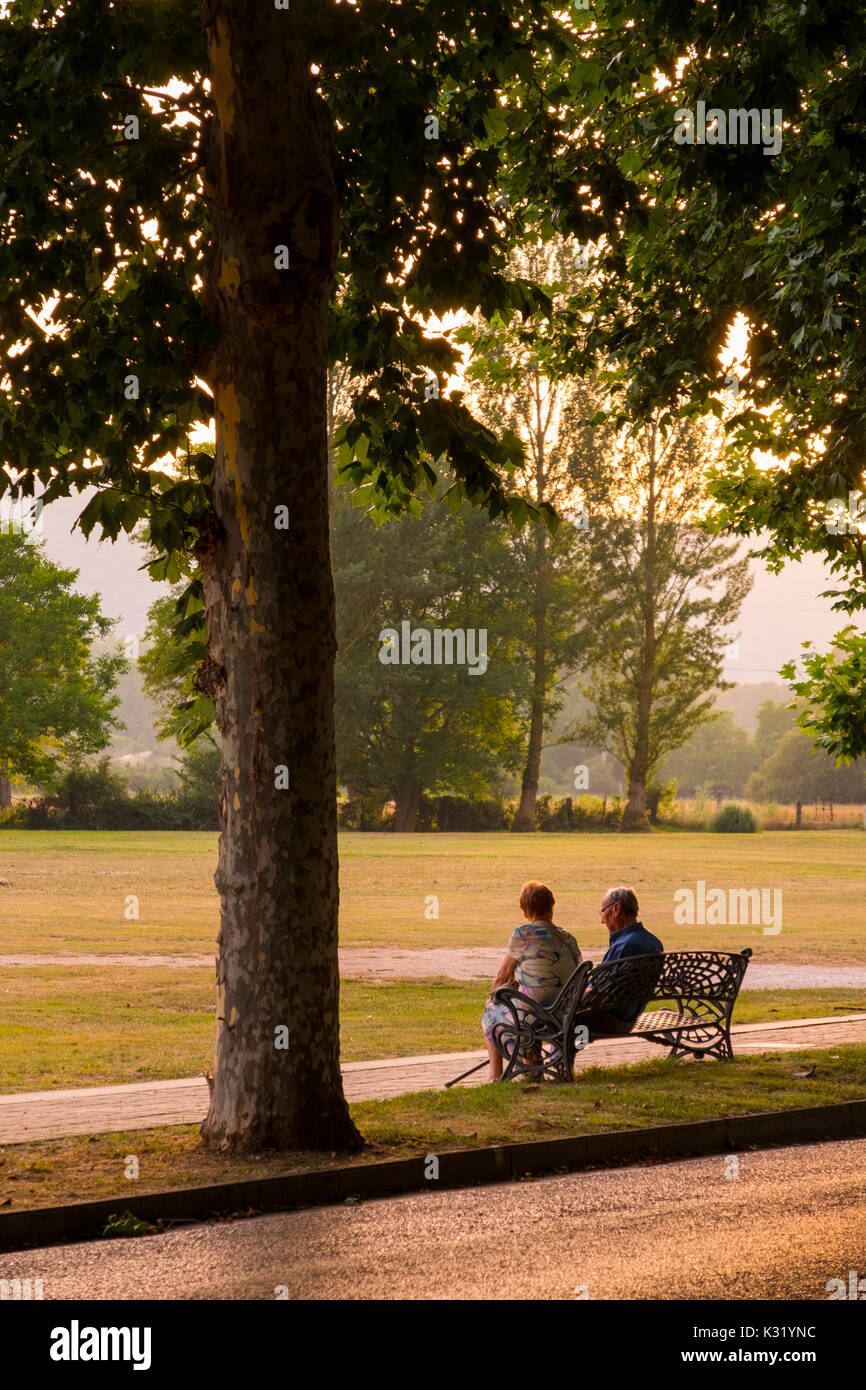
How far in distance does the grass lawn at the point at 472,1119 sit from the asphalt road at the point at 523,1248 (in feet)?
1.70

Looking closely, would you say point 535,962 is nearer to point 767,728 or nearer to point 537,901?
point 537,901

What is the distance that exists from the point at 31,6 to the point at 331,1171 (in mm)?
6722

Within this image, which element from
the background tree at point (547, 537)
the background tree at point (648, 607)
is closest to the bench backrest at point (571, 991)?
the background tree at point (547, 537)

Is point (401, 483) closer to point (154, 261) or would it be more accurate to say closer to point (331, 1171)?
point (154, 261)

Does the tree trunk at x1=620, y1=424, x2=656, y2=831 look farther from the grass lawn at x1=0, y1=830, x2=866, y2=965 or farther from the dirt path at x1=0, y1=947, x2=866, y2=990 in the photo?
the dirt path at x1=0, y1=947, x2=866, y2=990

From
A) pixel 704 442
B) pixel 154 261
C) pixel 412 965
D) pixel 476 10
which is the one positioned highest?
pixel 704 442

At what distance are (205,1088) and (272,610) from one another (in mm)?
3968

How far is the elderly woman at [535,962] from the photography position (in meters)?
10.2

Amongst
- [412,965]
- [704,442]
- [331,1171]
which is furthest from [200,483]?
[704,442]

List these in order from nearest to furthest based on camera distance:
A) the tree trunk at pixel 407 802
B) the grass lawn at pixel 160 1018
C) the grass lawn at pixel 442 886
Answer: the grass lawn at pixel 160 1018 < the grass lawn at pixel 442 886 < the tree trunk at pixel 407 802

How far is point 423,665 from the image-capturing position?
6631 centimetres

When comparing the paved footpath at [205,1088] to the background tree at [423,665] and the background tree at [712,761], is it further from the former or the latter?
the background tree at [712,761]

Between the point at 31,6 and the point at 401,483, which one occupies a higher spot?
the point at 31,6

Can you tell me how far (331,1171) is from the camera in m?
7.23
